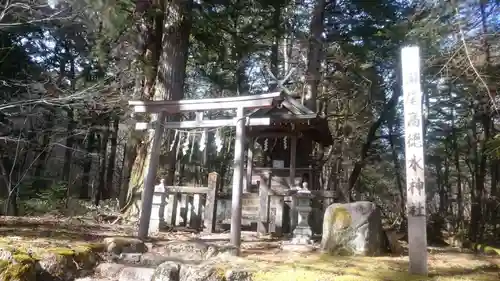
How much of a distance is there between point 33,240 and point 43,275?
1.46 meters

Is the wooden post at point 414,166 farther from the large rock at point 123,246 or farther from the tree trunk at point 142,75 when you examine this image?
the tree trunk at point 142,75

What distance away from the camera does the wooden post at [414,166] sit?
5195mm

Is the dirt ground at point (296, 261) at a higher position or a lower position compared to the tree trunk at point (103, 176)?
lower

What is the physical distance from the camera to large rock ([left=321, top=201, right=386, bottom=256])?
22.8 ft

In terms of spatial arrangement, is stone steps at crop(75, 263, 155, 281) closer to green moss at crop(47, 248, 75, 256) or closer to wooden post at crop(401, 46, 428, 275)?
green moss at crop(47, 248, 75, 256)

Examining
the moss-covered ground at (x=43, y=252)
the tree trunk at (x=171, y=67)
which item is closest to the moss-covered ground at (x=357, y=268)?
the moss-covered ground at (x=43, y=252)

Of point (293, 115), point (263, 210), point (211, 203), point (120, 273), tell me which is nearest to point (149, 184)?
point (211, 203)

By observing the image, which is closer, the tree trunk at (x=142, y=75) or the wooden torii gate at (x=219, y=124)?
the wooden torii gate at (x=219, y=124)

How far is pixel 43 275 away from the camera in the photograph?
4.89 metres

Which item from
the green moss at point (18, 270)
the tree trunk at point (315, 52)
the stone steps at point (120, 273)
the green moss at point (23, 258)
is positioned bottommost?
the stone steps at point (120, 273)

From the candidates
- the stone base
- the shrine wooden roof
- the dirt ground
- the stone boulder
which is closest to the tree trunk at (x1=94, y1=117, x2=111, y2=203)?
the shrine wooden roof

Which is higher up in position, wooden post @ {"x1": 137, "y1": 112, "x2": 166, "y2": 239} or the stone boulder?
wooden post @ {"x1": 137, "y1": 112, "x2": 166, "y2": 239}

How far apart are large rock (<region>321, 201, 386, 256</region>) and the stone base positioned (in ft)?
1.19

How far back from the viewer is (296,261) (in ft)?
20.0
